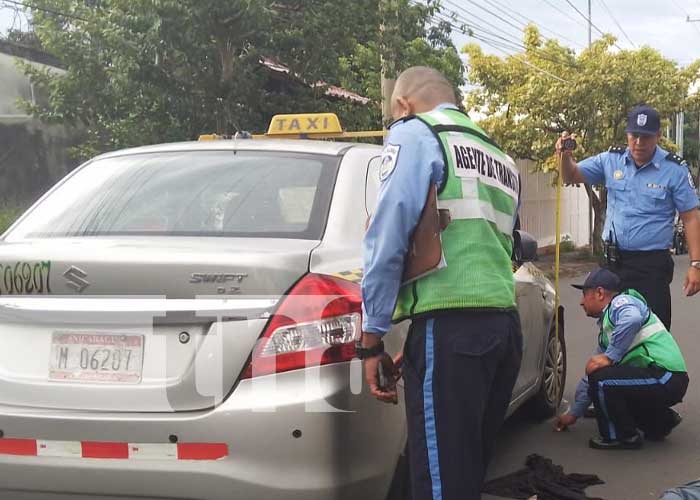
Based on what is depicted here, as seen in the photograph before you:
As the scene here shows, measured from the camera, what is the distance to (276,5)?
9672mm

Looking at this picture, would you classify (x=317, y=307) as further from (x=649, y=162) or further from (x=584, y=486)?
(x=649, y=162)

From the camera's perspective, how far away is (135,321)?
271cm

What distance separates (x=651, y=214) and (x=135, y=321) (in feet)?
11.0

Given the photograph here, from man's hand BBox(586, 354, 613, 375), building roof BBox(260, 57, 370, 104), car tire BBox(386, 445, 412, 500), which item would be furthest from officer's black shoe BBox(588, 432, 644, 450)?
building roof BBox(260, 57, 370, 104)

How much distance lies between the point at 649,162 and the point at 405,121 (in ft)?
9.52

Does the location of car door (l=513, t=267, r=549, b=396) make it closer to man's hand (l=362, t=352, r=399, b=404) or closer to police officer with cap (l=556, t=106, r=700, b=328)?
police officer with cap (l=556, t=106, r=700, b=328)

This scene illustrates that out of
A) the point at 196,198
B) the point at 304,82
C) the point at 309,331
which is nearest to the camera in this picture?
the point at 309,331

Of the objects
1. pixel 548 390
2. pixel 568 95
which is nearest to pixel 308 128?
pixel 548 390

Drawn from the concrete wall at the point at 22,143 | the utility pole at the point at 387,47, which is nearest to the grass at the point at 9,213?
the concrete wall at the point at 22,143

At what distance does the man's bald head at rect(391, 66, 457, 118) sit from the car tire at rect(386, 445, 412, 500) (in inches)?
45.0

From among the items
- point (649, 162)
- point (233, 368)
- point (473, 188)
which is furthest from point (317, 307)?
point (649, 162)

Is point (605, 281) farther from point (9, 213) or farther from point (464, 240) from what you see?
point (9, 213)

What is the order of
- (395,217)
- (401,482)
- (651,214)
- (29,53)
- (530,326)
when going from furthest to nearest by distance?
(29,53), (651,214), (530,326), (401,482), (395,217)

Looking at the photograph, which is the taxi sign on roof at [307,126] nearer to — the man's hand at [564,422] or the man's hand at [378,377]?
the man's hand at [564,422]
